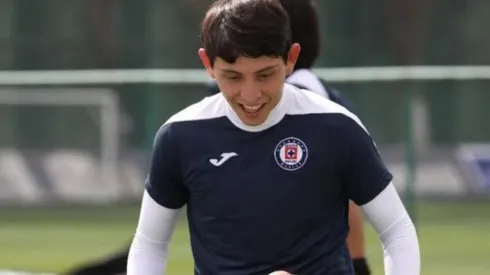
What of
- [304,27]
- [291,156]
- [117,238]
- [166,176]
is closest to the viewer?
[291,156]

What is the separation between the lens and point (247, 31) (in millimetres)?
3857

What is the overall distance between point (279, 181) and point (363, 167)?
0.23 metres

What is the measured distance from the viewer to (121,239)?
13.8 metres

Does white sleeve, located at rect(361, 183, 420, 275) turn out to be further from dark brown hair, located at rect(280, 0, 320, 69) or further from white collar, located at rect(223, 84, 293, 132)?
dark brown hair, located at rect(280, 0, 320, 69)

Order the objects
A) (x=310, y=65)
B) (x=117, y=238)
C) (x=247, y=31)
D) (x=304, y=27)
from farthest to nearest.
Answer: (x=117, y=238) < (x=310, y=65) < (x=304, y=27) < (x=247, y=31)

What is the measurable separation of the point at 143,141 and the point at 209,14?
11.4 metres

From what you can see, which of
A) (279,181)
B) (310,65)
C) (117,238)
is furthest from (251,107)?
(117,238)

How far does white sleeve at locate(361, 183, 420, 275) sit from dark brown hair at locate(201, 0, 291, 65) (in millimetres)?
490

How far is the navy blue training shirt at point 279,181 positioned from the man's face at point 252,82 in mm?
111

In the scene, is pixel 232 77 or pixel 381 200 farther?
pixel 381 200

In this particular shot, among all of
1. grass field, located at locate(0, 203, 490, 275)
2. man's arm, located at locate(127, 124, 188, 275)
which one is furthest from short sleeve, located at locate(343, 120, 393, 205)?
grass field, located at locate(0, 203, 490, 275)

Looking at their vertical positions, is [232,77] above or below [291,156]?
above

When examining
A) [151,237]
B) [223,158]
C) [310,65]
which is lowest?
[151,237]

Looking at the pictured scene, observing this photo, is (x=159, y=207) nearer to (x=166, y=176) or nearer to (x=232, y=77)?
(x=166, y=176)
